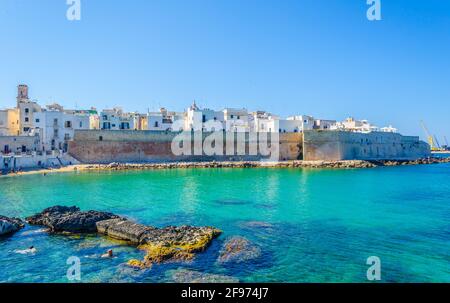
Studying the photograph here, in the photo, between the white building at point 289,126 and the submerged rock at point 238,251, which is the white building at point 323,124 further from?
the submerged rock at point 238,251

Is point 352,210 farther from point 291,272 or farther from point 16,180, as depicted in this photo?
point 16,180

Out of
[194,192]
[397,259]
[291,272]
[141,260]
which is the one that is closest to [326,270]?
[291,272]

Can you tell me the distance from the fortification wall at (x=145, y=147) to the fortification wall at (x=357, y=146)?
1863 millimetres

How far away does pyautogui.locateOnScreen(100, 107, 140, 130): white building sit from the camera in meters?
45.0

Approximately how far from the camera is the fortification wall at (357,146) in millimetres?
45469

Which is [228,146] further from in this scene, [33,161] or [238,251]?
[238,251]

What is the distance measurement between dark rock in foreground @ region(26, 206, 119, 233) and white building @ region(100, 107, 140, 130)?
3194 cm

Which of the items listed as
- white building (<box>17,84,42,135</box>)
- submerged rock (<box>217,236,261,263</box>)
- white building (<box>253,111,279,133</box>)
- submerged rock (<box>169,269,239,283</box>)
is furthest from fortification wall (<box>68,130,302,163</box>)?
submerged rock (<box>169,269,239,283</box>)

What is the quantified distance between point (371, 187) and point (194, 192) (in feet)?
42.0

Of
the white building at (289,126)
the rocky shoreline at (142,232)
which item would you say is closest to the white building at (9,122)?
the rocky shoreline at (142,232)

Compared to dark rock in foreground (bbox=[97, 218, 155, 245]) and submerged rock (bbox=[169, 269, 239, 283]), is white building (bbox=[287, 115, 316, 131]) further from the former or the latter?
submerged rock (bbox=[169, 269, 239, 283])

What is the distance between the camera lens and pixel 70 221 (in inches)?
509

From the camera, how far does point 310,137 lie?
4538 centimetres

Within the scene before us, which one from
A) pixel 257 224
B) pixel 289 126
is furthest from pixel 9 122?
pixel 257 224
